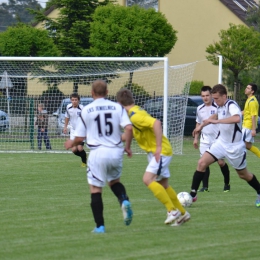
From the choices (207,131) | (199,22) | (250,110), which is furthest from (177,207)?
(199,22)

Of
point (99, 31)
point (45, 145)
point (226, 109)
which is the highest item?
point (99, 31)

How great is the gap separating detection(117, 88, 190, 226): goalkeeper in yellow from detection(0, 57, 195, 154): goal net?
12.6m

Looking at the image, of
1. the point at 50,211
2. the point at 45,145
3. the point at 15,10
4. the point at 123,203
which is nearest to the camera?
the point at 123,203

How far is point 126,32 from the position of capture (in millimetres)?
29391

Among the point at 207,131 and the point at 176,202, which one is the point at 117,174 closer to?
the point at 176,202

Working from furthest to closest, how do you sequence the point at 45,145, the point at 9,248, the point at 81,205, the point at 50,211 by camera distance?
the point at 45,145 → the point at 81,205 → the point at 50,211 → the point at 9,248

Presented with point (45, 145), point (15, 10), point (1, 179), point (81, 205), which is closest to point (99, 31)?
point (45, 145)

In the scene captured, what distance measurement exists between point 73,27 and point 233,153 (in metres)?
24.1

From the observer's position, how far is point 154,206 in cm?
1016

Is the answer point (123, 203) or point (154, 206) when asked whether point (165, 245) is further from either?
point (154, 206)

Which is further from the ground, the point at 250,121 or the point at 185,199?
the point at 250,121

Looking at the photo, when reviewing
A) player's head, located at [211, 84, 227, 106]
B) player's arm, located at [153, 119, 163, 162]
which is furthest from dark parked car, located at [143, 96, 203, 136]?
player's arm, located at [153, 119, 163, 162]

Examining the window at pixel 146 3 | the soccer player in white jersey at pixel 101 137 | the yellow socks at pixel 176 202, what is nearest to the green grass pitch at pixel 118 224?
the yellow socks at pixel 176 202

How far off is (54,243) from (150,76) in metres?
17.3
